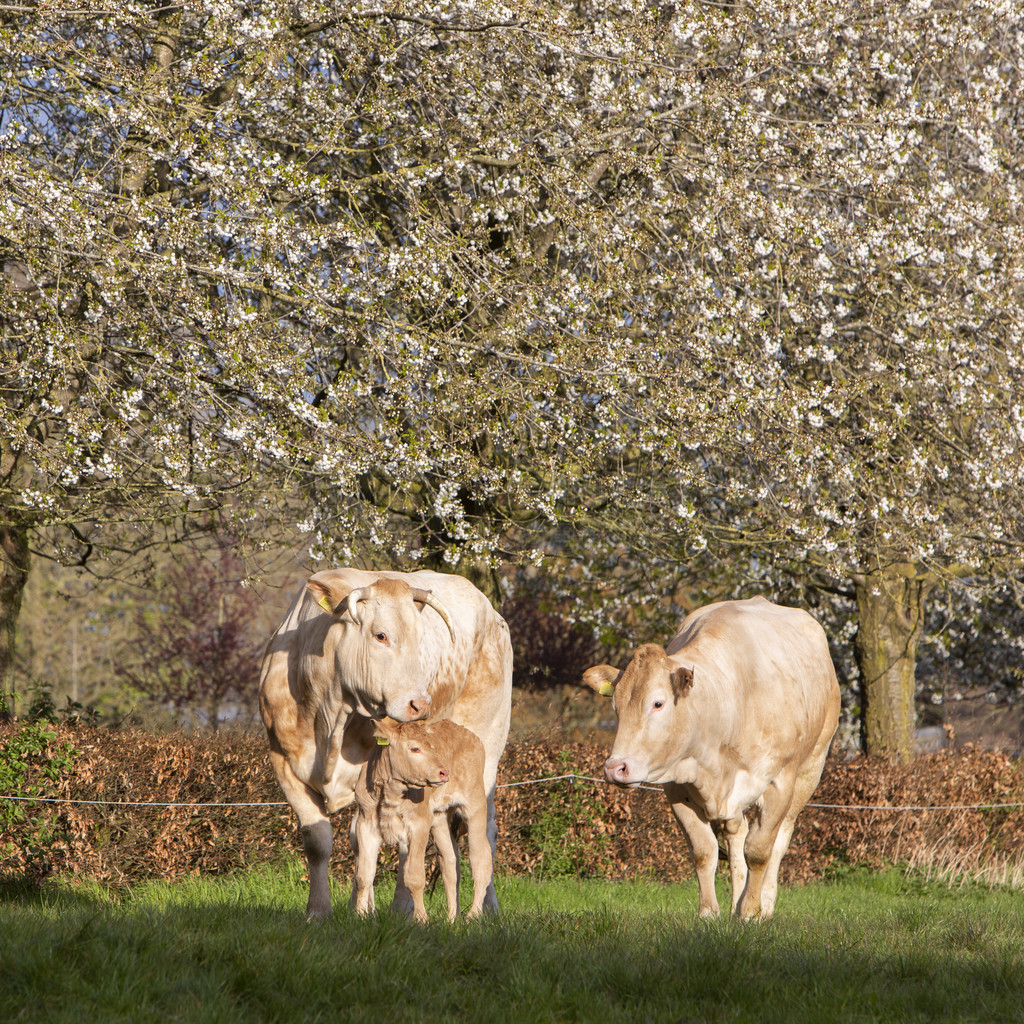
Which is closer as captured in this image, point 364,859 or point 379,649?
point 379,649

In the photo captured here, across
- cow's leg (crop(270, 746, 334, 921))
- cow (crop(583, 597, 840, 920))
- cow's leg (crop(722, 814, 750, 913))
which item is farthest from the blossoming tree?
cow's leg (crop(722, 814, 750, 913))

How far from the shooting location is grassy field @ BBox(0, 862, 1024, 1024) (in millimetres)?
3955

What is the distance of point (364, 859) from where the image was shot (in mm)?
5820

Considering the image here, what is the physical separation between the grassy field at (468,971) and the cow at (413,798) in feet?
Answer: 1.51

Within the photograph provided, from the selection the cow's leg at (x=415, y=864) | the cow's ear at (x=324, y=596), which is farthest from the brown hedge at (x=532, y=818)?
the cow's ear at (x=324, y=596)

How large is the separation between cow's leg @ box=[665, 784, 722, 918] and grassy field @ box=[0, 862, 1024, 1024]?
31.6 inches

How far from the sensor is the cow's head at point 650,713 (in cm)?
590

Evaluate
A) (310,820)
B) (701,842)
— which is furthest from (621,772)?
(310,820)

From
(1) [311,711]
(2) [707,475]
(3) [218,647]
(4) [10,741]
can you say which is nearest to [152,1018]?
(1) [311,711]

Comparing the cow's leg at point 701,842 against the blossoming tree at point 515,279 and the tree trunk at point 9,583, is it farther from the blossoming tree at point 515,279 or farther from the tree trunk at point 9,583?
the tree trunk at point 9,583

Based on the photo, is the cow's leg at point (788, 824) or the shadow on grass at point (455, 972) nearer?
the shadow on grass at point (455, 972)

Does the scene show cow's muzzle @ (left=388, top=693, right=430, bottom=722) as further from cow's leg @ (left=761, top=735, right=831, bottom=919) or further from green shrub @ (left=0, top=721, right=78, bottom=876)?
green shrub @ (left=0, top=721, right=78, bottom=876)

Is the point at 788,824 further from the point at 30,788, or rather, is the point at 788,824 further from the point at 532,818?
the point at 30,788

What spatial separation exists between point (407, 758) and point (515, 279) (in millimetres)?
4797
